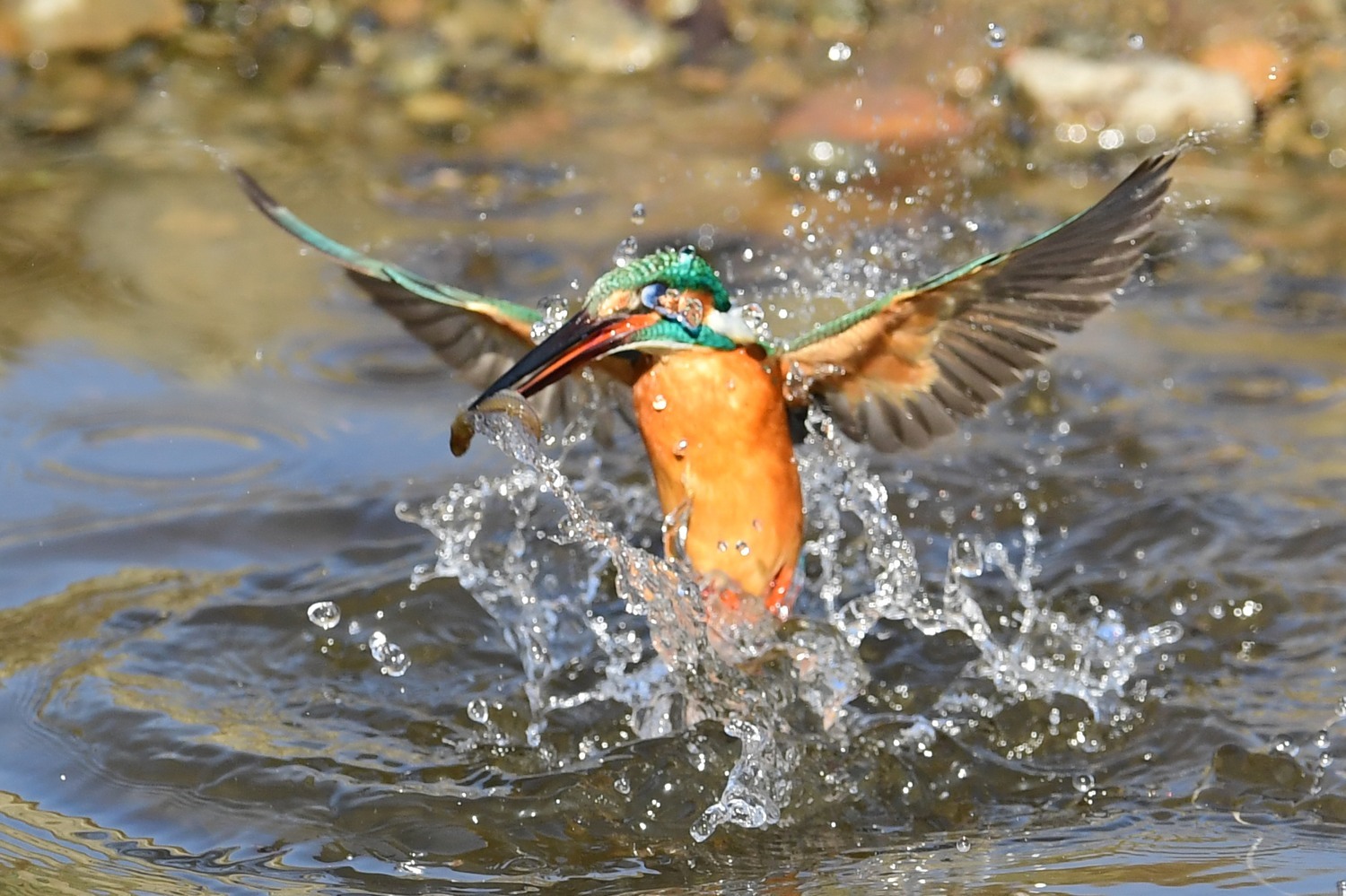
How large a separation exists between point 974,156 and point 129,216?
3.69 m

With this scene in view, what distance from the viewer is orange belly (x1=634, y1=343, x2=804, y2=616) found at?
4.07m

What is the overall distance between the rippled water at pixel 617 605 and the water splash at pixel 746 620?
0.05 feet

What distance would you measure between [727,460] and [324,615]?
133cm

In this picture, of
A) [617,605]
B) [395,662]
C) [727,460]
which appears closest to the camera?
[727,460]

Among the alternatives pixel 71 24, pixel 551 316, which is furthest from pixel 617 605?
pixel 71 24

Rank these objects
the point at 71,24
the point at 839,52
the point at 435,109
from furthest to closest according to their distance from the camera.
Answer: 1. the point at 839,52
2. the point at 71,24
3. the point at 435,109

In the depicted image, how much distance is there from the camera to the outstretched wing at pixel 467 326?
4312 millimetres

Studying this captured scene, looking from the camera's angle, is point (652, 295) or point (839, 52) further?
point (839, 52)

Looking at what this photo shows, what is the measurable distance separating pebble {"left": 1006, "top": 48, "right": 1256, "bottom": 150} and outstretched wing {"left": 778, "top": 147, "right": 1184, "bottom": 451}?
166 inches

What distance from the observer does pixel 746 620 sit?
4.28 metres

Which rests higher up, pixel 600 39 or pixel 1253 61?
pixel 600 39

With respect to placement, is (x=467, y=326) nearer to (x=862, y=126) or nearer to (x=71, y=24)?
(x=862, y=126)

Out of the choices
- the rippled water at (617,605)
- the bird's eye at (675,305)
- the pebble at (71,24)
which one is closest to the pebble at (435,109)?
the rippled water at (617,605)

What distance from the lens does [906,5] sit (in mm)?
8875
